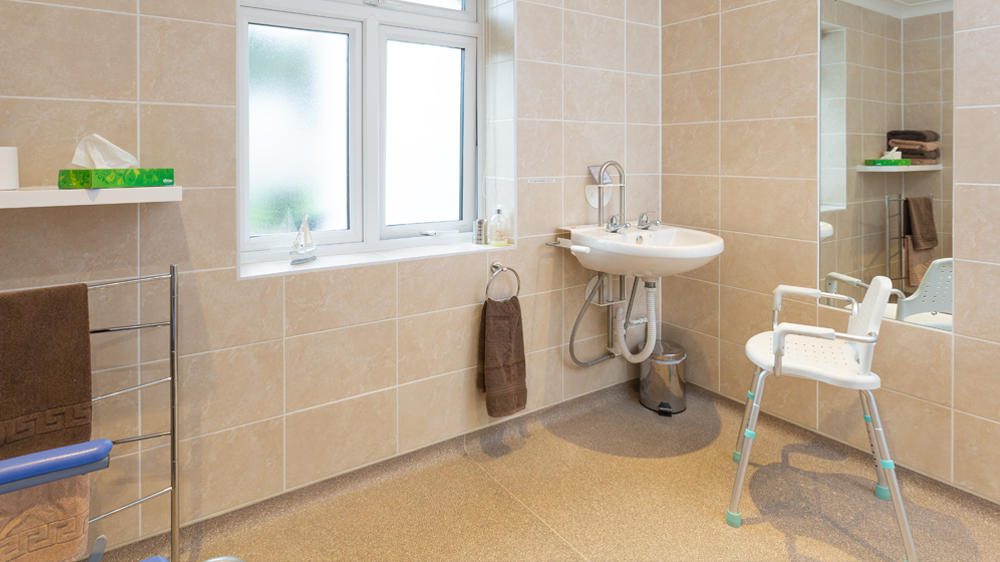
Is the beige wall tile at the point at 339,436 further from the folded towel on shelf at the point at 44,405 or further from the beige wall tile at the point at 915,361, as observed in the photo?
the beige wall tile at the point at 915,361

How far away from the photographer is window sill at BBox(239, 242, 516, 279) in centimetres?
194

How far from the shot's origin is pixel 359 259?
7.07 feet

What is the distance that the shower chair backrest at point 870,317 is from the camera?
5.70 ft

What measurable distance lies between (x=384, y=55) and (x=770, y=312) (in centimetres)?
197

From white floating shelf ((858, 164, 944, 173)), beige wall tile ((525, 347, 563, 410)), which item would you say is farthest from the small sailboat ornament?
white floating shelf ((858, 164, 944, 173))

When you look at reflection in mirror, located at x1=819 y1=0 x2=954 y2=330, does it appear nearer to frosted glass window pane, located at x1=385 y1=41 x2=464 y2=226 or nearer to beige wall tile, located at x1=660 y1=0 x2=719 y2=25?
beige wall tile, located at x1=660 y1=0 x2=719 y2=25

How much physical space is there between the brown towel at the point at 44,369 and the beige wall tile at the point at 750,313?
2.47m

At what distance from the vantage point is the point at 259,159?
83.2 inches

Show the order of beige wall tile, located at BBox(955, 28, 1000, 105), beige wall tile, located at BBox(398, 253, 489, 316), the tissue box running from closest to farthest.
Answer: the tissue box
beige wall tile, located at BBox(955, 28, 1000, 105)
beige wall tile, located at BBox(398, 253, 489, 316)

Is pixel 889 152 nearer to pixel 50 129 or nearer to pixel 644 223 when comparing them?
pixel 644 223

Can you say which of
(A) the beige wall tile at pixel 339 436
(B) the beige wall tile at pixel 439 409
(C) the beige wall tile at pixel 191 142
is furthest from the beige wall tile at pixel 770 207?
(C) the beige wall tile at pixel 191 142

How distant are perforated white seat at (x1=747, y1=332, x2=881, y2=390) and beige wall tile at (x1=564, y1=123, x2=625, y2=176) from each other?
109cm

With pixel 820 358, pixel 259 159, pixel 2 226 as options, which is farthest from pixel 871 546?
pixel 2 226

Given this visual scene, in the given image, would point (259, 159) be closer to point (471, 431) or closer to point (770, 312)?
point (471, 431)
